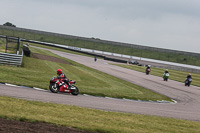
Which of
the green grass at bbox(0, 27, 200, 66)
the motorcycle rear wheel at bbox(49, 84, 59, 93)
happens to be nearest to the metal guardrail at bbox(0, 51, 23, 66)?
the motorcycle rear wheel at bbox(49, 84, 59, 93)

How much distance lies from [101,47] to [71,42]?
1119cm

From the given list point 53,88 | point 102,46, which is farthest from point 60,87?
point 102,46

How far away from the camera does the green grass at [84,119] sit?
9594 millimetres

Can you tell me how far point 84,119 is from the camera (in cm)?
1067

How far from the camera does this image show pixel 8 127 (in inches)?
317

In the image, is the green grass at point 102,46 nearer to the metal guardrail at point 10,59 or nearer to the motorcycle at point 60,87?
the metal guardrail at point 10,59

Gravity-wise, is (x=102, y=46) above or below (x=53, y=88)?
above

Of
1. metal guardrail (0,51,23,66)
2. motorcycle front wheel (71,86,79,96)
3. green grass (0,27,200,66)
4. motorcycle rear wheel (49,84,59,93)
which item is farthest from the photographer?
green grass (0,27,200,66)

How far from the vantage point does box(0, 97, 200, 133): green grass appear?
9594mm

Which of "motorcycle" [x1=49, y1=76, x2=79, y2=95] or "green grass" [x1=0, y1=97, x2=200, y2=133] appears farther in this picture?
"motorcycle" [x1=49, y1=76, x2=79, y2=95]

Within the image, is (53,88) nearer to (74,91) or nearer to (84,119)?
(74,91)

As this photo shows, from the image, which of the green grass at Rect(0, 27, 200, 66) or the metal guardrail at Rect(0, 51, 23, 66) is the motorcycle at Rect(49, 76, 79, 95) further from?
the green grass at Rect(0, 27, 200, 66)

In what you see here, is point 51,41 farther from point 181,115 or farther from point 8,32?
point 181,115

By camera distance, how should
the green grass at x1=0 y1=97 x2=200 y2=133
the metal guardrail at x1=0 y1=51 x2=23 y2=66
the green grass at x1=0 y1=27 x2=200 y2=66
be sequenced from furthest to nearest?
the green grass at x1=0 y1=27 x2=200 y2=66
the metal guardrail at x1=0 y1=51 x2=23 y2=66
the green grass at x1=0 y1=97 x2=200 y2=133
